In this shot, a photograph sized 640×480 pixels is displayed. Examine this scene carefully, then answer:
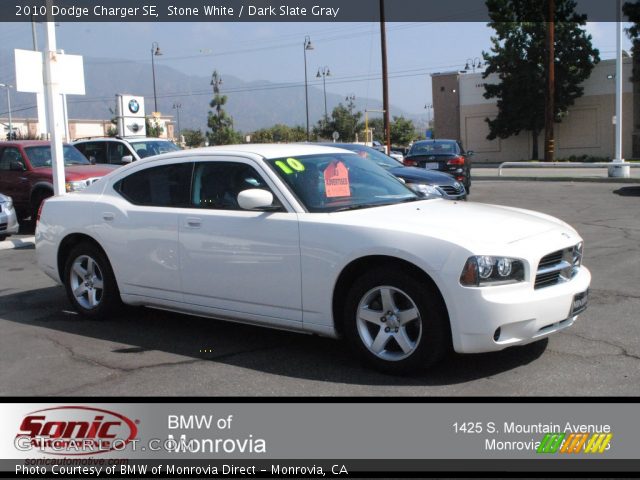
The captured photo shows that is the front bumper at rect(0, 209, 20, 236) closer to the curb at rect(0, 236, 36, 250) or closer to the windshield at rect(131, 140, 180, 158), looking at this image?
the curb at rect(0, 236, 36, 250)

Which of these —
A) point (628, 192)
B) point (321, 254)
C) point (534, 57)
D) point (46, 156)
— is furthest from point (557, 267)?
point (534, 57)

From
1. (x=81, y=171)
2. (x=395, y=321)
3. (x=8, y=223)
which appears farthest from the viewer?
(x=81, y=171)

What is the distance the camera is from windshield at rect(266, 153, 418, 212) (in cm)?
548

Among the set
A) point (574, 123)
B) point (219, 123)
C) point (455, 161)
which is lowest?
point (455, 161)

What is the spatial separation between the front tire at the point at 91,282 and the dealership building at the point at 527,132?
38.1 meters

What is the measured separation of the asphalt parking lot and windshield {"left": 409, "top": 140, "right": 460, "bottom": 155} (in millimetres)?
10310

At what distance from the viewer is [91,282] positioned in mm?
6711

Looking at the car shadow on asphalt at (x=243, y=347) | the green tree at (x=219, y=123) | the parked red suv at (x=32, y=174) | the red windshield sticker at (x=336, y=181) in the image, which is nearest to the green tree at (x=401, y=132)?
the green tree at (x=219, y=123)

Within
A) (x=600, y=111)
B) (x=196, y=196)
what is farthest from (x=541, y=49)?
(x=196, y=196)

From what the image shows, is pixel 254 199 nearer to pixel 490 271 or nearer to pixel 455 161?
pixel 490 271

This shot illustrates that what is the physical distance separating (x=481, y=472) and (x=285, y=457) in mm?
959

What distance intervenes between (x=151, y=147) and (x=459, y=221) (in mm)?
13870

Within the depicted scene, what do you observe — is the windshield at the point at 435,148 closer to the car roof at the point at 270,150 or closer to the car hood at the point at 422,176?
the car hood at the point at 422,176

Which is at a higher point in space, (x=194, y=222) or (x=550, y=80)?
(x=550, y=80)
